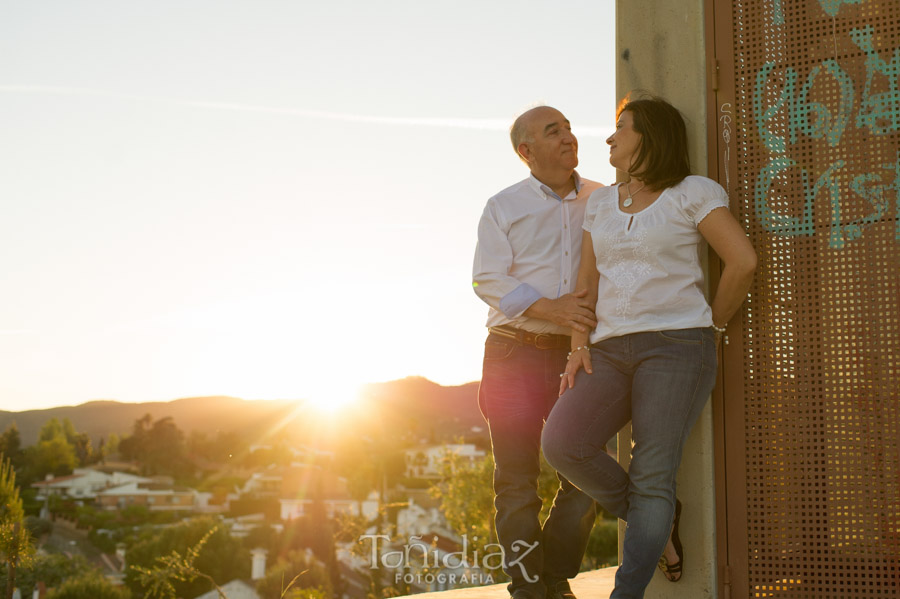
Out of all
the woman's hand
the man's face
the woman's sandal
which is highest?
the man's face

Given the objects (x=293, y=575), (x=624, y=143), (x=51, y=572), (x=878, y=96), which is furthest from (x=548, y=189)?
(x=51, y=572)

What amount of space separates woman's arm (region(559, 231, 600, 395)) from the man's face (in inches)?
15.6

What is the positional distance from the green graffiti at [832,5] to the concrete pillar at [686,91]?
454mm

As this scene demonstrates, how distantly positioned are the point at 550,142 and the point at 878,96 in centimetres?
124

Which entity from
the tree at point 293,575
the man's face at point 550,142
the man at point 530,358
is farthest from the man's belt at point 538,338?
the tree at point 293,575

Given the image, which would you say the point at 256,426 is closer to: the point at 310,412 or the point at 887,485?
the point at 310,412

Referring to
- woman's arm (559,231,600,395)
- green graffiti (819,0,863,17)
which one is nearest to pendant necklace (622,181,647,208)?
woman's arm (559,231,600,395)

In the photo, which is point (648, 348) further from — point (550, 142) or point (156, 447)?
point (156, 447)

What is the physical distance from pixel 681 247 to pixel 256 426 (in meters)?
55.0

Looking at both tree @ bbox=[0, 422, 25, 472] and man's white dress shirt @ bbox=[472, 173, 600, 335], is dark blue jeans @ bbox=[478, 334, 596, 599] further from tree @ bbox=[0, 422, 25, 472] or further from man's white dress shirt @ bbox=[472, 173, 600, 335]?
tree @ bbox=[0, 422, 25, 472]

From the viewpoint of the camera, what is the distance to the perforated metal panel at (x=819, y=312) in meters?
Answer: 2.97

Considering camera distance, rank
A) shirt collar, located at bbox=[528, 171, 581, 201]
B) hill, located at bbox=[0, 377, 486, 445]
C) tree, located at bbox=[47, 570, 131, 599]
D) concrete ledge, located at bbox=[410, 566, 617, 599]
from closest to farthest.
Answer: shirt collar, located at bbox=[528, 171, 581, 201] < concrete ledge, located at bbox=[410, 566, 617, 599] < tree, located at bbox=[47, 570, 131, 599] < hill, located at bbox=[0, 377, 486, 445]

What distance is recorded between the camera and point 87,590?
39.5 metres

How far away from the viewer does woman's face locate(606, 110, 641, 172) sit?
9.87 feet
